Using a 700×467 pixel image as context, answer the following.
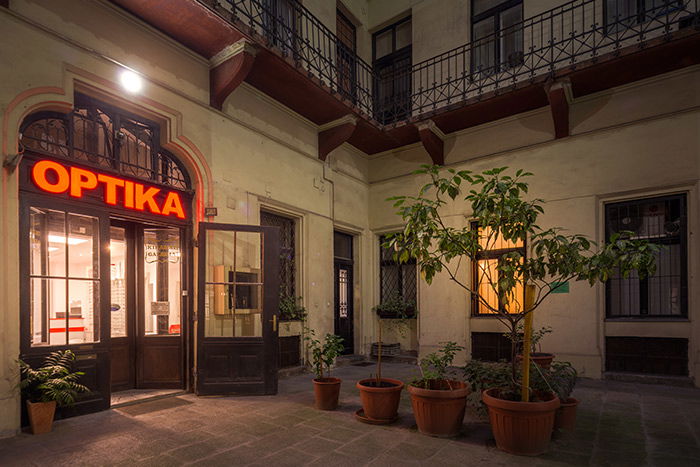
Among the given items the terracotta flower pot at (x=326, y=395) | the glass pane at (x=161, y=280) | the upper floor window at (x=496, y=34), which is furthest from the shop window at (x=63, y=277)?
the upper floor window at (x=496, y=34)

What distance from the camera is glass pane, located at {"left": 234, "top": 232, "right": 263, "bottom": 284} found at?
6.49m

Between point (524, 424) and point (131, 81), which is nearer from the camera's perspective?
point (524, 424)

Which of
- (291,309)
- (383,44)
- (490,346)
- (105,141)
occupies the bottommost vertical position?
(490,346)

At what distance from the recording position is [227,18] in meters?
5.62

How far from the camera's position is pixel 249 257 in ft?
22.1

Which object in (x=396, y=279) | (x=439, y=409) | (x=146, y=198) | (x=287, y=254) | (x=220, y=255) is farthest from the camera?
(x=396, y=279)

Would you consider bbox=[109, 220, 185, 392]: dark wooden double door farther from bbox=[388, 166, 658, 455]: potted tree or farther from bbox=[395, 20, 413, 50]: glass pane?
bbox=[395, 20, 413, 50]: glass pane

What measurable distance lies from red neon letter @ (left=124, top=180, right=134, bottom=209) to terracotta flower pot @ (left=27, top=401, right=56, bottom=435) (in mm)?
2422

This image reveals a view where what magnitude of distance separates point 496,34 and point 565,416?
7.33 meters

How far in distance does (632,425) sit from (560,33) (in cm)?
671

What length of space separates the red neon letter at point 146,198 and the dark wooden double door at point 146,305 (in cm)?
62

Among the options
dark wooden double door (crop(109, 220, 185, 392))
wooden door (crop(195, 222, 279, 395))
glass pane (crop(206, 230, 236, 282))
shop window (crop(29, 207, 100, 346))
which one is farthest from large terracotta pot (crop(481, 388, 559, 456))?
shop window (crop(29, 207, 100, 346))

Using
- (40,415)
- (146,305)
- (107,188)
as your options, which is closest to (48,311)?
(40,415)

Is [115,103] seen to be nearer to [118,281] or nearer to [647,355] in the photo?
[118,281]
